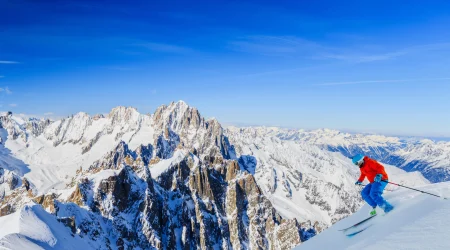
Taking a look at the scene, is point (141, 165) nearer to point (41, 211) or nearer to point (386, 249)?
point (41, 211)

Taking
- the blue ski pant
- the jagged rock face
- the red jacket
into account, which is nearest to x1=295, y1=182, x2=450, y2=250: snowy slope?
the blue ski pant

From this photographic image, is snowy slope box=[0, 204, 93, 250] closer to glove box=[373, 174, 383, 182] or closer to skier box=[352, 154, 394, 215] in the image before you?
skier box=[352, 154, 394, 215]

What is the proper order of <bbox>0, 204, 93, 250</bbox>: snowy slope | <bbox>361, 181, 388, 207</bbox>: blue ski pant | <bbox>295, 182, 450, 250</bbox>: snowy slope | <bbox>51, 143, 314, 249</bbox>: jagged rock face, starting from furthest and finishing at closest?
<bbox>51, 143, 314, 249</bbox>: jagged rock face → <bbox>0, 204, 93, 250</bbox>: snowy slope → <bbox>361, 181, 388, 207</bbox>: blue ski pant → <bbox>295, 182, 450, 250</bbox>: snowy slope

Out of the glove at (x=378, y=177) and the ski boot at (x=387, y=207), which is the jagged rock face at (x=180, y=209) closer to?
the glove at (x=378, y=177)

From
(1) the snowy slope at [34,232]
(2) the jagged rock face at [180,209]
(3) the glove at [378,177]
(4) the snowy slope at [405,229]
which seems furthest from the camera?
(2) the jagged rock face at [180,209]

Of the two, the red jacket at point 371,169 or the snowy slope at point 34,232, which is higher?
the red jacket at point 371,169

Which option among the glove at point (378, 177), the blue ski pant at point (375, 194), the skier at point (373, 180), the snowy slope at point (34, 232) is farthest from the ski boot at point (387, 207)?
the snowy slope at point (34, 232)

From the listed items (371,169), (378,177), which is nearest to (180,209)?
(371,169)
